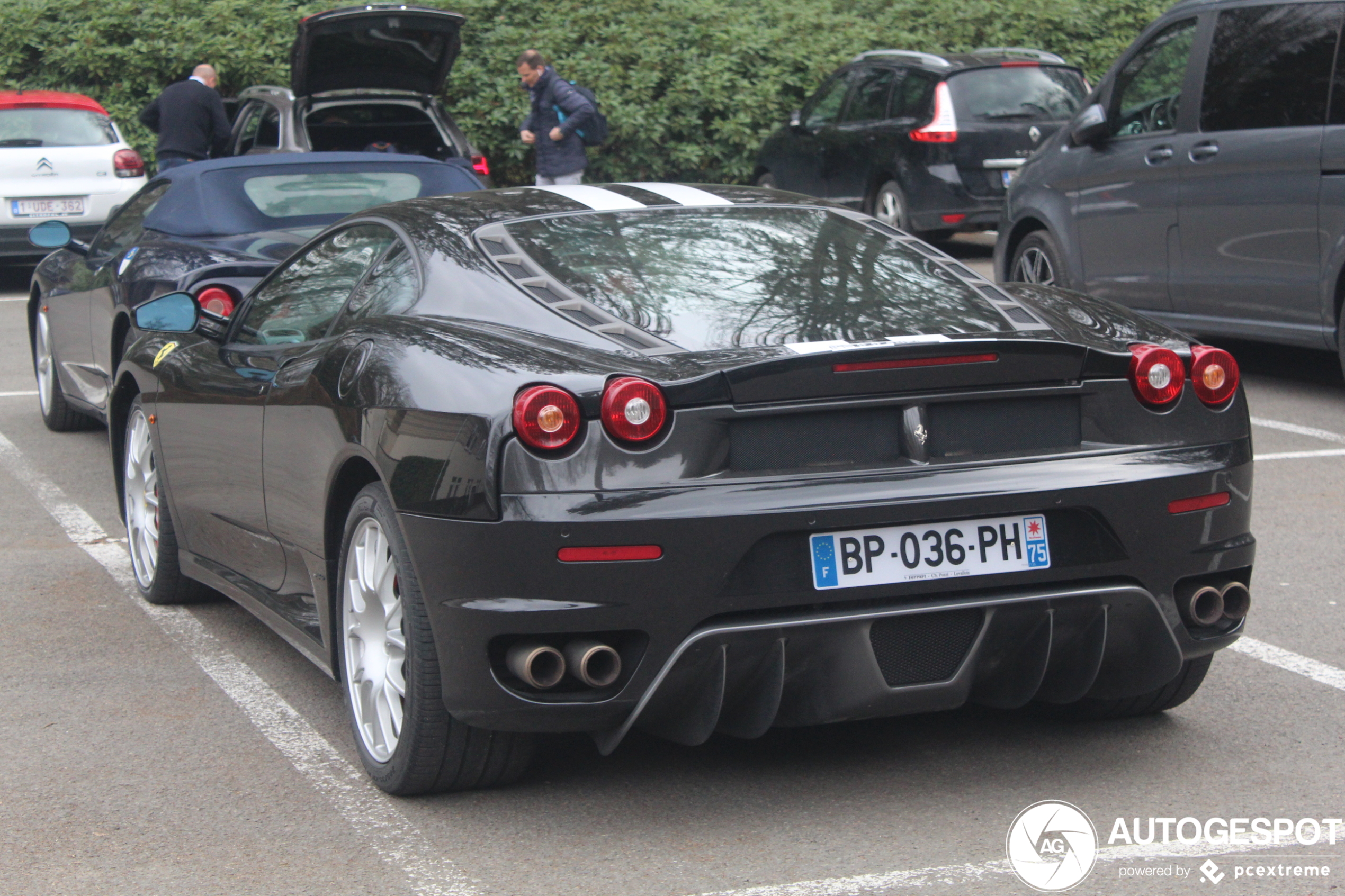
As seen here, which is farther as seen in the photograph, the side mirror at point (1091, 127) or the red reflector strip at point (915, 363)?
the side mirror at point (1091, 127)

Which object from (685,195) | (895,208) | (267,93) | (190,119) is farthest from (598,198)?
(190,119)

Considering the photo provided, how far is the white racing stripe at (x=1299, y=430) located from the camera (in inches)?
303

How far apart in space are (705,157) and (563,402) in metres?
14.7

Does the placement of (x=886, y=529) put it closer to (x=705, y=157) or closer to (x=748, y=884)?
(x=748, y=884)

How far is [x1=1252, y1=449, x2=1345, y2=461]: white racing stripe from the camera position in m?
7.29

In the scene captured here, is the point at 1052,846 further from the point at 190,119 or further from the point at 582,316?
the point at 190,119

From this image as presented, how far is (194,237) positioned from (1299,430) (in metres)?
5.14

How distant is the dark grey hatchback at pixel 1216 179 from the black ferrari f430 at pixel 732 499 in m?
4.33

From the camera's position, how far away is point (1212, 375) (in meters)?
3.80

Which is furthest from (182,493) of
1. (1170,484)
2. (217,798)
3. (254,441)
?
(1170,484)

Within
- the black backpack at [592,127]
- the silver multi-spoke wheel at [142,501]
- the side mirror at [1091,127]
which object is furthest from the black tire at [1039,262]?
the silver multi-spoke wheel at [142,501]

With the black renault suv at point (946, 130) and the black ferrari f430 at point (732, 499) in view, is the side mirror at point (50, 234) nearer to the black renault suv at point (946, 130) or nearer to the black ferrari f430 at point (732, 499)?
the black ferrari f430 at point (732, 499)

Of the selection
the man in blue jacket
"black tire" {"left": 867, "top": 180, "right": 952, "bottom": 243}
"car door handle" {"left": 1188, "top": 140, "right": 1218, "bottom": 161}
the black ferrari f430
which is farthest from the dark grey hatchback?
the man in blue jacket

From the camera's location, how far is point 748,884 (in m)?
3.22
